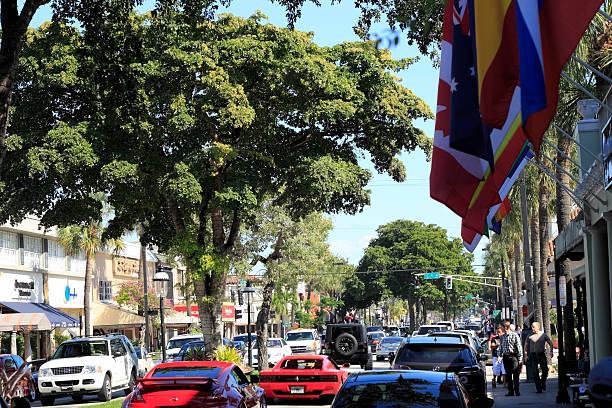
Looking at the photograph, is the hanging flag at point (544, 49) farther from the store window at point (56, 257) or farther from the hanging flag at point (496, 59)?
the store window at point (56, 257)

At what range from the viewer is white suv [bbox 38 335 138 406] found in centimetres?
2723

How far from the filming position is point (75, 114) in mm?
29609

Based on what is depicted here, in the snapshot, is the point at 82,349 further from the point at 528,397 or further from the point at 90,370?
the point at 528,397

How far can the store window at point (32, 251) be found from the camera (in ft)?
168

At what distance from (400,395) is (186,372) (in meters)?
5.98

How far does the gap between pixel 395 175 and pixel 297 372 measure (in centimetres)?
1233

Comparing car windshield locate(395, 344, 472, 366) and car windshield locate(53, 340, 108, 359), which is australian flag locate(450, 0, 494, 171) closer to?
car windshield locate(395, 344, 472, 366)

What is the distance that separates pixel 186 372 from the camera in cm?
1474

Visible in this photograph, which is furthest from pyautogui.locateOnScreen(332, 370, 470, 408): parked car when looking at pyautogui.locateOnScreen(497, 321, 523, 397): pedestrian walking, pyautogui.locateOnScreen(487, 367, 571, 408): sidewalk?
pyautogui.locateOnScreen(497, 321, 523, 397): pedestrian walking

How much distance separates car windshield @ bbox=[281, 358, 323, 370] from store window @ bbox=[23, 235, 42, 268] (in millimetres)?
31814

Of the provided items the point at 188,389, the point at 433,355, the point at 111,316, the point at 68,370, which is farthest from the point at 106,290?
the point at 188,389

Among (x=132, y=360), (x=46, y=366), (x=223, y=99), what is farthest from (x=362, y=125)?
(x=46, y=366)

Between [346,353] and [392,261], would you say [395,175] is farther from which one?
[392,261]

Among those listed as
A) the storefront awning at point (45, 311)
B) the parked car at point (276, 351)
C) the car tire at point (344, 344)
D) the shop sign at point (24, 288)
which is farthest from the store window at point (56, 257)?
the car tire at point (344, 344)
